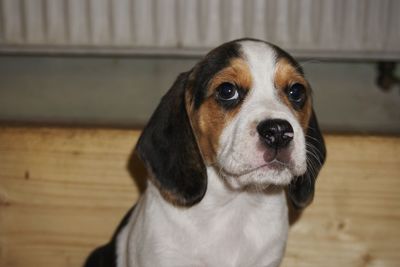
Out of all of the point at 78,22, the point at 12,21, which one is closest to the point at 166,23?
the point at 78,22

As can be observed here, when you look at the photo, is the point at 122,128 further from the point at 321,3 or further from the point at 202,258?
the point at 321,3

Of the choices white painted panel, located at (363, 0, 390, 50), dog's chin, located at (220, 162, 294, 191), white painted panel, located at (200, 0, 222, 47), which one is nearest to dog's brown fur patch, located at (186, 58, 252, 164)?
dog's chin, located at (220, 162, 294, 191)

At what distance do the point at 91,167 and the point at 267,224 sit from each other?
3.31 feet

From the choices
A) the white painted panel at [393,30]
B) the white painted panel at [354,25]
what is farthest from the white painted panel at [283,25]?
the white painted panel at [393,30]

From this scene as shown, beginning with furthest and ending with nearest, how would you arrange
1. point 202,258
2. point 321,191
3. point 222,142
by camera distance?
point 321,191 → point 202,258 → point 222,142

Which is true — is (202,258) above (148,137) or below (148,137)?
below

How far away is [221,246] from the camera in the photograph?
8.18 ft

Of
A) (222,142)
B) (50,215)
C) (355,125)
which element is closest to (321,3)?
(355,125)

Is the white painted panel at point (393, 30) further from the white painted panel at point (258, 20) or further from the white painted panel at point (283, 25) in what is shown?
the white painted panel at point (258, 20)

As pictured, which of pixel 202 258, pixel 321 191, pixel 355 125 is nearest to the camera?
pixel 202 258

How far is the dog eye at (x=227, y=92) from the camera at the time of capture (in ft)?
7.58

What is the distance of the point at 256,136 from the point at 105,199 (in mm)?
1268

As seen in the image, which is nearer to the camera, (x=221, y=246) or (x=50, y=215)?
(x=221, y=246)

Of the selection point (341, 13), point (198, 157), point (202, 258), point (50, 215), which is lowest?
point (50, 215)
